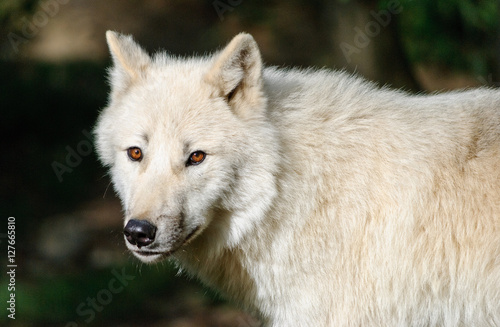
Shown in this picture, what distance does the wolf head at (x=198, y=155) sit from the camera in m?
3.68

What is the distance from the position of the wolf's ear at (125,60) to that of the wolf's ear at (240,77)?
2.01ft

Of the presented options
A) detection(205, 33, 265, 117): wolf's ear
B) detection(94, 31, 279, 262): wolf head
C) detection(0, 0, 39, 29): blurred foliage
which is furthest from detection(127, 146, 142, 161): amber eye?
detection(0, 0, 39, 29): blurred foliage

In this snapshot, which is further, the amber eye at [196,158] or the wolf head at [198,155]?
the amber eye at [196,158]

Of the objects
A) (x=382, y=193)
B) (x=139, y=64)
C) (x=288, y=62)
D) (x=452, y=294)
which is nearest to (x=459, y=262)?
(x=452, y=294)

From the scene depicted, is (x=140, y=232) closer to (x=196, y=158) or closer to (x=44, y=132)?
(x=196, y=158)

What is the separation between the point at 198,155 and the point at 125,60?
3.23 feet

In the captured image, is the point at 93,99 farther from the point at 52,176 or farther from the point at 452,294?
the point at 452,294

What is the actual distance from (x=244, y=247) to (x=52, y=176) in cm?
742

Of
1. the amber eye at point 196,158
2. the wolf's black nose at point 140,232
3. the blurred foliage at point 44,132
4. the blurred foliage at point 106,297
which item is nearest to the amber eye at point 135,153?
the amber eye at point 196,158

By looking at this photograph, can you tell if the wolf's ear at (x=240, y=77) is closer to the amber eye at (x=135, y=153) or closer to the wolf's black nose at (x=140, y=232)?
the amber eye at (x=135, y=153)

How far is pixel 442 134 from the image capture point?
13.3 ft

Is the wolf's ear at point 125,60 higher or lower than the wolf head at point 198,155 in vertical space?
higher

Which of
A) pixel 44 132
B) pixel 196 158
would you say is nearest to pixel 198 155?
pixel 196 158

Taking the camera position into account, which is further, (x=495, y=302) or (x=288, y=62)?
(x=288, y=62)
